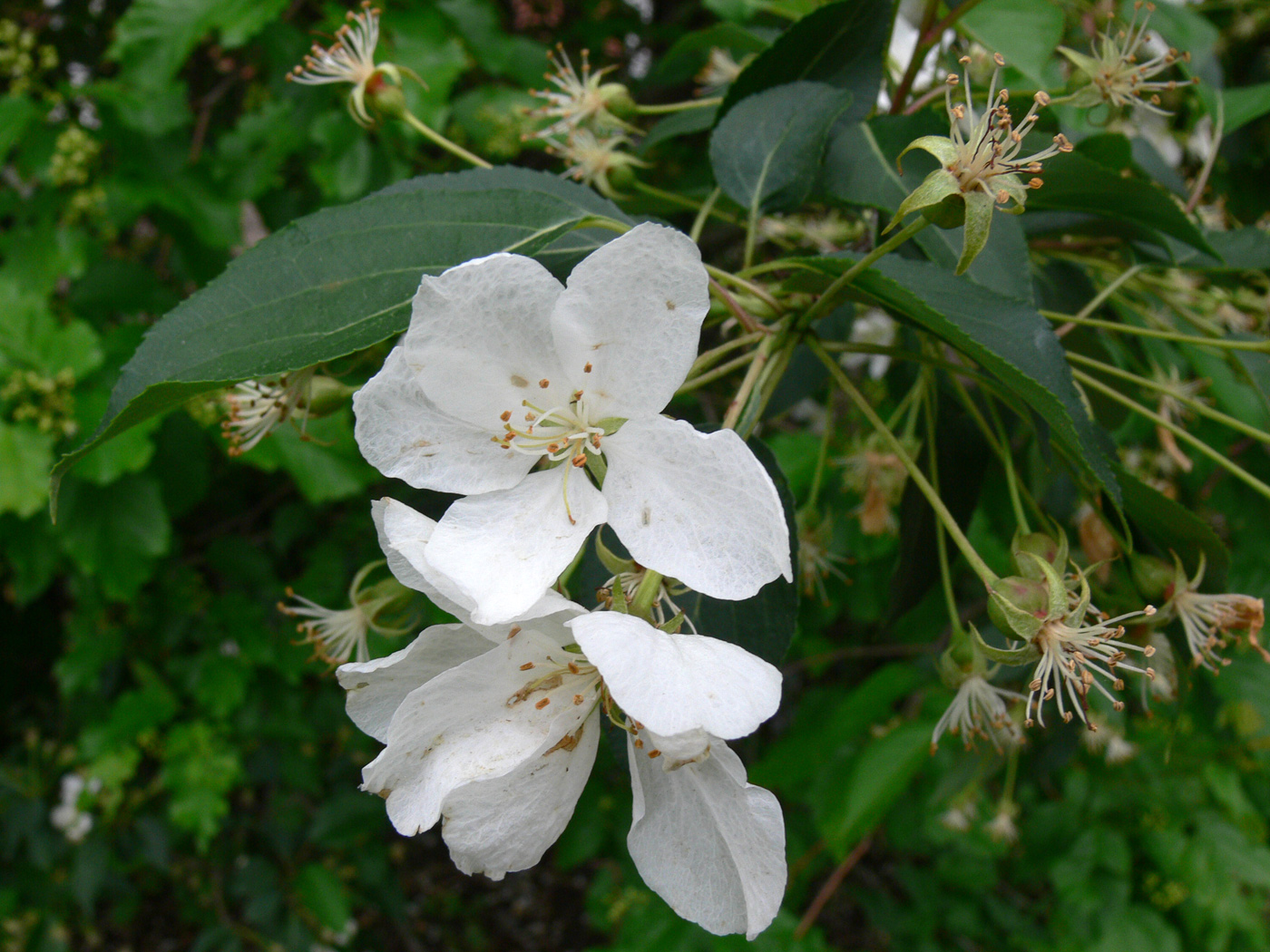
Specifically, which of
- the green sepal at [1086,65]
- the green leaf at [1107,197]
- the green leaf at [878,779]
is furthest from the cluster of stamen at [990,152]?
the green leaf at [878,779]

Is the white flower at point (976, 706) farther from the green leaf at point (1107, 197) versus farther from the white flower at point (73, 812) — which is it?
the white flower at point (73, 812)

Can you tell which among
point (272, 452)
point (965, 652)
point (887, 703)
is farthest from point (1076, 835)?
point (272, 452)

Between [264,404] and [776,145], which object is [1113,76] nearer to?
[776,145]

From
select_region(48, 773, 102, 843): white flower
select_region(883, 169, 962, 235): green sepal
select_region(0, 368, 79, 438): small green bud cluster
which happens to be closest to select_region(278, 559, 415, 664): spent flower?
select_region(883, 169, 962, 235): green sepal

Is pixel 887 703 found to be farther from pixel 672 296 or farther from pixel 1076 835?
pixel 672 296

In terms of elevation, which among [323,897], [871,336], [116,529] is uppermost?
[871,336]

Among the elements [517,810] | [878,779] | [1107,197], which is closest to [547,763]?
[517,810]
